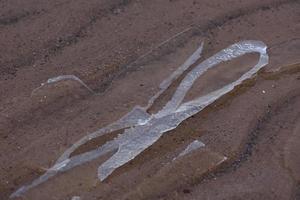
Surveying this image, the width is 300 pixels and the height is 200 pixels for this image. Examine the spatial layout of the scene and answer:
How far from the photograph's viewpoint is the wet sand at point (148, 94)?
4535 millimetres

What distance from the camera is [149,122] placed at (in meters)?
4.95

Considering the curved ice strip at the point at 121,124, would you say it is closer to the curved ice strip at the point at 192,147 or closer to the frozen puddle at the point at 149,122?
the frozen puddle at the point at 149,122

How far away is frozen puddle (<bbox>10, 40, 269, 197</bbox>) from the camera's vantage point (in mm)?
4605

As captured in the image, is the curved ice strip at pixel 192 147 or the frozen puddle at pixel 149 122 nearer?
the frozen puddle at pixel 149 122

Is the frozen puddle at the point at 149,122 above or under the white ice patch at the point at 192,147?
above

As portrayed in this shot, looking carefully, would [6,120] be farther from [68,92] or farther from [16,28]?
[16,28]

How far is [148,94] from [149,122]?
286mm

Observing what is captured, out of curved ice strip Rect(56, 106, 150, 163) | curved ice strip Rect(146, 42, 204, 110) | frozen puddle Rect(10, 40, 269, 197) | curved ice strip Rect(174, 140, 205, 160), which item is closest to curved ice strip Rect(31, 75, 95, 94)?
frozen puddle Rect(10, 40, 269, 197)

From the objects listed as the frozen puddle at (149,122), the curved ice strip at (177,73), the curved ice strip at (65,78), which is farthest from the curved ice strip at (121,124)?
the curved ice strip at (65,78)

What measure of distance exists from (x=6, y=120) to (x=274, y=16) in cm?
274

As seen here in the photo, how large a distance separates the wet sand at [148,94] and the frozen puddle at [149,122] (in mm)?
50

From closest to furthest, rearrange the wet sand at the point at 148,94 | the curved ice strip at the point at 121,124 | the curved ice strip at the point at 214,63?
the wet sand at the point at 148,94, the curved ice strip at the point at 121,124, the curved ice strip at the point at 214,63

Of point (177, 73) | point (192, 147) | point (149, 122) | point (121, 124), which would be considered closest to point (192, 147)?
point (192, 147)

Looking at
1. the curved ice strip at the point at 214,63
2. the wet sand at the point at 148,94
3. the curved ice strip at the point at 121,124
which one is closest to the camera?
the wet sand at the point at 148,94
